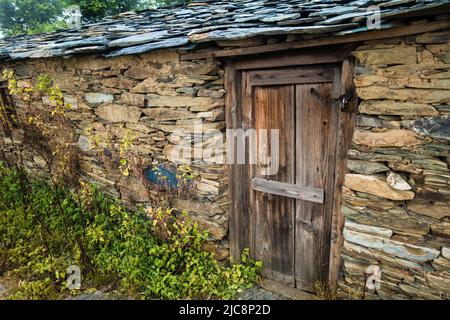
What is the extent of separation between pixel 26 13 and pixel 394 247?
1754 centimetres

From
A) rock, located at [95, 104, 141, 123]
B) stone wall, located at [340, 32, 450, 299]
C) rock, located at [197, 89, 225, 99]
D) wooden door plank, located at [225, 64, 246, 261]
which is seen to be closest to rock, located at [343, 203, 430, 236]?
stone wall, located at [340, 32, 450, 299]

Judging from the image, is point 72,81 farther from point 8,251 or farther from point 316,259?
point 316,259

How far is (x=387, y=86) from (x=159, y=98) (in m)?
2.21

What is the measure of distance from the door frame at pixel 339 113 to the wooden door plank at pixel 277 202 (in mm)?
192

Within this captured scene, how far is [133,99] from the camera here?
350 cm

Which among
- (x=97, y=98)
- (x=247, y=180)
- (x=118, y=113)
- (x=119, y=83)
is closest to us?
(x=247, y=180)

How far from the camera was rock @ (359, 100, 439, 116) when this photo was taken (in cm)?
202

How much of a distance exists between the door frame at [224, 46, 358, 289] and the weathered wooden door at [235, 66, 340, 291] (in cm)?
6

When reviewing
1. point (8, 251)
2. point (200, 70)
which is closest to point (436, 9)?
point (200, 70)

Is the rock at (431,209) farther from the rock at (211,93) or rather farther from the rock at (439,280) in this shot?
the rock at (211,93)

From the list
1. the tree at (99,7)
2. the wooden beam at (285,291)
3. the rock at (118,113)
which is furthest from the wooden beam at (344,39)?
the tree at (99,7)

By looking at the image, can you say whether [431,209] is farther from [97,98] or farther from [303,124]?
[97,98]

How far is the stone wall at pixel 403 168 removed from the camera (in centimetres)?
200

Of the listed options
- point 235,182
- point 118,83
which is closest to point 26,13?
point 118,83
